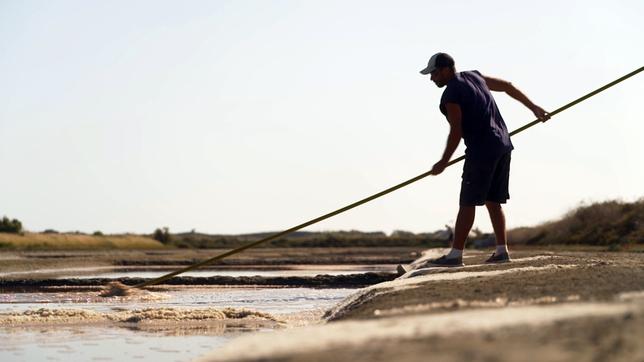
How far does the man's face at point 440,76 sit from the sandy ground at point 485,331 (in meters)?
2.65

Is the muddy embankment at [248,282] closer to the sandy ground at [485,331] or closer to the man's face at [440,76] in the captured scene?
the man's face at [440,76]

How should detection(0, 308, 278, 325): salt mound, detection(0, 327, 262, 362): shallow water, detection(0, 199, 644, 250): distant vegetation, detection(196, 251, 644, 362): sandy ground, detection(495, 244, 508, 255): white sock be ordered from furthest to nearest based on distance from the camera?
detection(0, 199, 644, 250): distant vegetation, detection(0, 308, 278, 325): salt mound, detection(495, 244, 508, 255): white sock, detection(0, 327, 262, 362): shallow water, detection(196, 251, 644, 362): sandy ground

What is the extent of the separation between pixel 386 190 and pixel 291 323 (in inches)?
54.4

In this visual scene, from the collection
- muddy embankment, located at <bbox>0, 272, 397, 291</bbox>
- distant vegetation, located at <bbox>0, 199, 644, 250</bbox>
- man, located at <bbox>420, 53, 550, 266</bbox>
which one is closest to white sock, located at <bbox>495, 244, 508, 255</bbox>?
man, located at <bbox>420, 53, 550, 266</bbox>

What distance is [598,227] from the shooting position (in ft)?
96.0

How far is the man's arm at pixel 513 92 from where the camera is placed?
341 inches

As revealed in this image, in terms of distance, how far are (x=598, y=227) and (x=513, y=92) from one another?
21.4 metres

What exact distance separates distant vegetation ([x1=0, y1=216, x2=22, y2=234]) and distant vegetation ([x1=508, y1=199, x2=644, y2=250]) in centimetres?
2606

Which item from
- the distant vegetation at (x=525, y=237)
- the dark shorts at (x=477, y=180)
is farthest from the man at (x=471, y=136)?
the distant vegetation at (x=525, y=237)

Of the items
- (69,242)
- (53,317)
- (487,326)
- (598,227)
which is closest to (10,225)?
(69,242)

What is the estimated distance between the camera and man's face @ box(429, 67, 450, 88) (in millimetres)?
8234

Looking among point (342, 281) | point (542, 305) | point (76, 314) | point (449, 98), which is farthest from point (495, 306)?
point (342, 281)

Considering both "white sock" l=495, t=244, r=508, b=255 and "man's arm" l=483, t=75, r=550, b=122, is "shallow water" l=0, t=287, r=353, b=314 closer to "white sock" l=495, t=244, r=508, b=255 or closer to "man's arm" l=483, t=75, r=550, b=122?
"white sock" l=495, t=244, r=508, b=255

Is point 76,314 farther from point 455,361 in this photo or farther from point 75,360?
point 455,361
